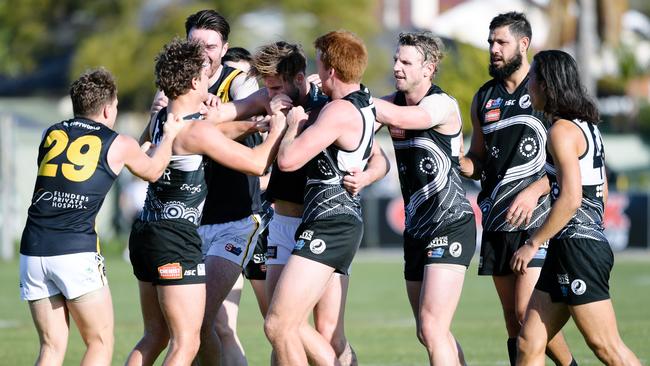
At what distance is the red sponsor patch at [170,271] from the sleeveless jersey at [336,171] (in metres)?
0.88

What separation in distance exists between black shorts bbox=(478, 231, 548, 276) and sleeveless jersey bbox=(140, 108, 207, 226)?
2205mm

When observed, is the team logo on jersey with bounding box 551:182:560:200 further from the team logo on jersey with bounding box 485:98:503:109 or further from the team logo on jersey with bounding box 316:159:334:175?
the team logo on jersey with bounding box 316:159:334:175

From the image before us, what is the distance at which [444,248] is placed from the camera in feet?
24.3

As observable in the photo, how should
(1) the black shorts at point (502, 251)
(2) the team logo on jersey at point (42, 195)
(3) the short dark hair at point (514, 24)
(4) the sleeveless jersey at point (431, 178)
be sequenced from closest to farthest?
(2) the team logo on jersey at point (42, 195)
(4) the sleeveless jersey at point (431, 178)
(1) the black shorts at point (502, 251)
(3) the short dark hair at point (514, 24)

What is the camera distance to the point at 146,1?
37031 mm

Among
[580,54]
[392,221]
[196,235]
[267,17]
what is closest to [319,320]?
[196,235]

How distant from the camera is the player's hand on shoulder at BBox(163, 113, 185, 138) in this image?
694cm

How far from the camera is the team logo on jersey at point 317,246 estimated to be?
7.03 meters

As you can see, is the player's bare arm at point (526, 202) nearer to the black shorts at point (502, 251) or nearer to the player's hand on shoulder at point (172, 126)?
the black shorts at point (502, 251)

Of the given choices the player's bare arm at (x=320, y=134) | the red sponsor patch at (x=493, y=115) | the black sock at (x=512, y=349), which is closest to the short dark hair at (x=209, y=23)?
the player's bare arm at (x=320, y=134)

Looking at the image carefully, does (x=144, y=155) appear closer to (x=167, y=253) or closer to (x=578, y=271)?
(x=167, y=253)

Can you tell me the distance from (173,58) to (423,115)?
172 centimetres

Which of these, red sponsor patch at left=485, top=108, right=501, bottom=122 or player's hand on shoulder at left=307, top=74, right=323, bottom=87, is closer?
player's hand on shoulder at left=307, top=74, right=323, bottom=87

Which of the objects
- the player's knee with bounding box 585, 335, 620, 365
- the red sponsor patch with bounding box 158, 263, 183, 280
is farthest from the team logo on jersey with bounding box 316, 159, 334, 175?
the player's knee with bounding box 585, 335, 620, 365
